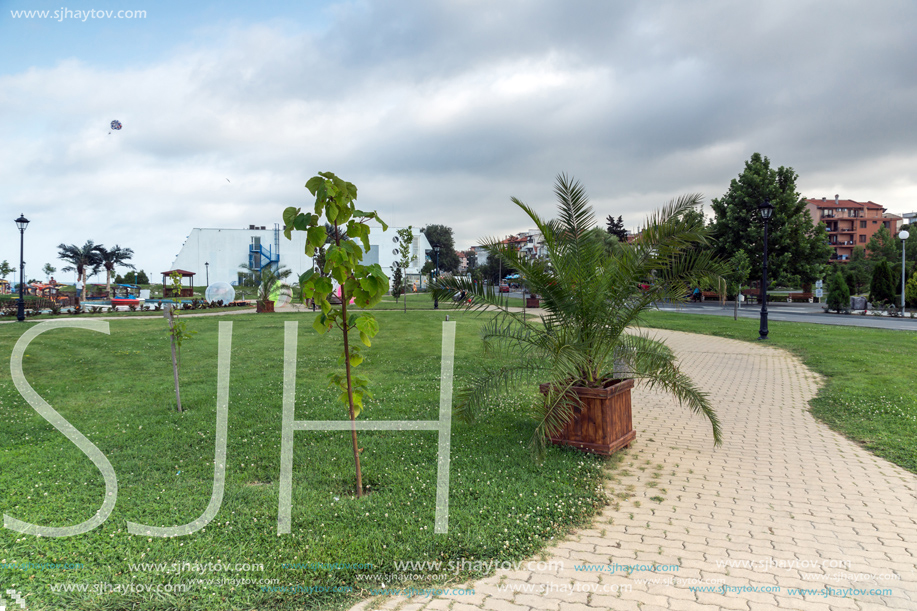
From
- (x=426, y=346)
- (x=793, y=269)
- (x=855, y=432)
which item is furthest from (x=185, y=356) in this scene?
(x=793, y=269)

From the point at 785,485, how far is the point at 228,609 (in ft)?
16.0

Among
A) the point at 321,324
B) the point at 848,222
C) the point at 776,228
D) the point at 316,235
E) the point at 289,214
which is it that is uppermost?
the point at 848,222

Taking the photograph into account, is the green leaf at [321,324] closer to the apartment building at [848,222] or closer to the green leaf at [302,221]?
the green leaf at [302,221]

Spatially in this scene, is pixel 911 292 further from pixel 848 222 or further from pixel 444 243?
pixel 848 222

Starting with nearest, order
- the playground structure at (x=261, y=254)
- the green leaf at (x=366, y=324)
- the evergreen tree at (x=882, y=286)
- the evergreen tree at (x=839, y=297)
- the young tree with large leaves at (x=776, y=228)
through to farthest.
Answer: the green leaf at (x=366, y=324), the evergreen tree at (x=839, y=297), the evergreen tree at (x=882, y=286), the young tree with large leaves at (x=776, y=228), the playground structure at (x=261, y=254)

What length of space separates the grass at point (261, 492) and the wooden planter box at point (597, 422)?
0.22 meters

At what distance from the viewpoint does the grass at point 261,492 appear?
3.24 meters

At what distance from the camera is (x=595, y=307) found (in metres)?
5.64

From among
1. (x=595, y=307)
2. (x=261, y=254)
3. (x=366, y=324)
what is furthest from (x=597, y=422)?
(x=261, y=254)

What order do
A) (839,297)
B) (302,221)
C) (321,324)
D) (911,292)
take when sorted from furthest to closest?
1. (839,297)
2. (911,292)
3. (321,324)
4. (302,221)

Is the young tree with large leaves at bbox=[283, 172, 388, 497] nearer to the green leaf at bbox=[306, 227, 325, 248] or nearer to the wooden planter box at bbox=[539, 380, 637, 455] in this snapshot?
the green leaf at bbox=[306, 227, 325, 248]

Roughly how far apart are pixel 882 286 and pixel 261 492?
40.6 m

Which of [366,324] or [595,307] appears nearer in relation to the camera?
[366,324]

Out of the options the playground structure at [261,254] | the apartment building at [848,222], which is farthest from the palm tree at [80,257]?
the apartment building at [848,222]
